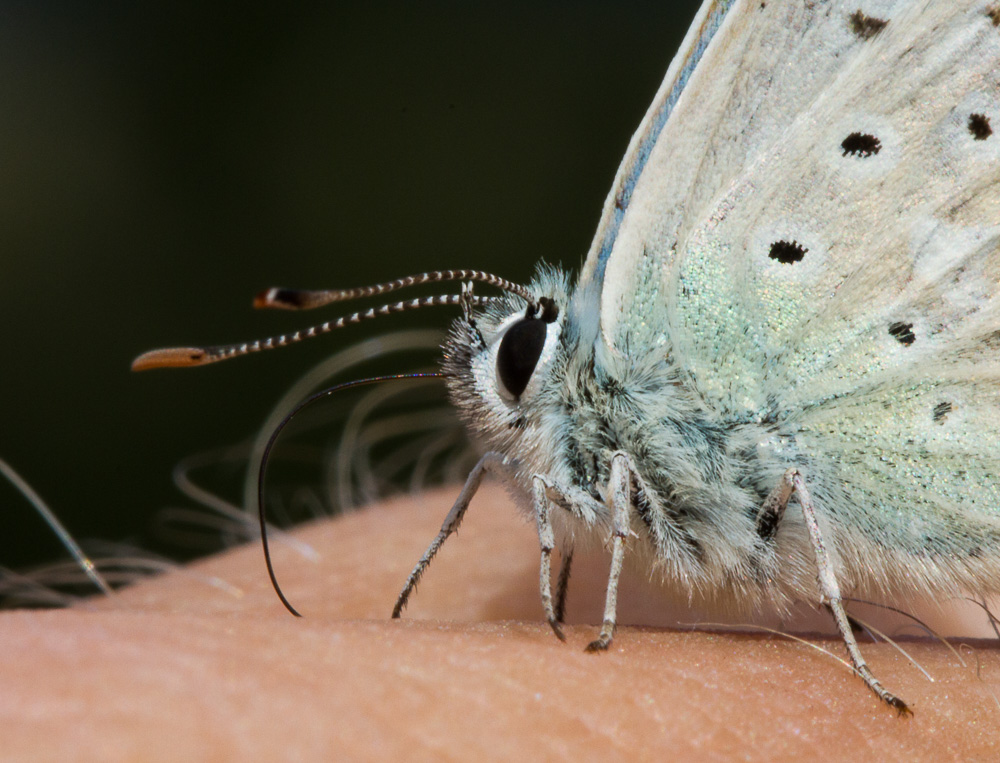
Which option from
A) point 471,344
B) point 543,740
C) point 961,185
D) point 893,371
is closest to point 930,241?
point 961,185

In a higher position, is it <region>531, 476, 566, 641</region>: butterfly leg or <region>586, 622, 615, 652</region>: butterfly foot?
<region>531, 476, 566, 641</region>: butterfly leg

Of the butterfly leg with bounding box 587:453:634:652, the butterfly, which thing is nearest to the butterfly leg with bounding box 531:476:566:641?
the butterfly

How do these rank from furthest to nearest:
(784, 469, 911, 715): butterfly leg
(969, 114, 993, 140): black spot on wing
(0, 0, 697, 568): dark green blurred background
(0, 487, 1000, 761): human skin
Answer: (0, 0, 697, 568): dark green blurred background
(969, 114, 993, 140): black spot on wing
(784, 469, 911, 715): butterfly leg
(0, 487, 1000, 761): human skin

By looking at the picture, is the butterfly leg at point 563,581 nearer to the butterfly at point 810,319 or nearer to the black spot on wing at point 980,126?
the butterfly at point 810,319

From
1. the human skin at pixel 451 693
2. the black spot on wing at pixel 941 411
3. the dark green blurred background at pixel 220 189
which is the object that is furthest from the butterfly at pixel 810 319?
the dark green blurred background at pixel 220 189

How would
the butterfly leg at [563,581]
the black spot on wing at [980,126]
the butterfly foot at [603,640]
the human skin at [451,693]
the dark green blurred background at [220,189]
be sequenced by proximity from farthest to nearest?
the dark green blurred background at [220,189]
the butterfly leg at [563,581]
the black spot on wing at [980,126]
the butterfly foot at [603,640]
the human skin at [451,693]

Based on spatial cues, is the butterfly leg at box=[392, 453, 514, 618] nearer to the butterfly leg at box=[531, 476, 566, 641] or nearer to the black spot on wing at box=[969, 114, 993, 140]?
the butterfly leg at box=[531, 476, 566, 641]

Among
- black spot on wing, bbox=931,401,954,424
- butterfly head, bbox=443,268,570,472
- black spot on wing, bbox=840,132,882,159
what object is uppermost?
black spot on wing, bbox=840,132,882,159

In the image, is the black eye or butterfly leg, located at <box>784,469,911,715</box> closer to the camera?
butterfly leg, located at <box>784,469,911,715</box>
